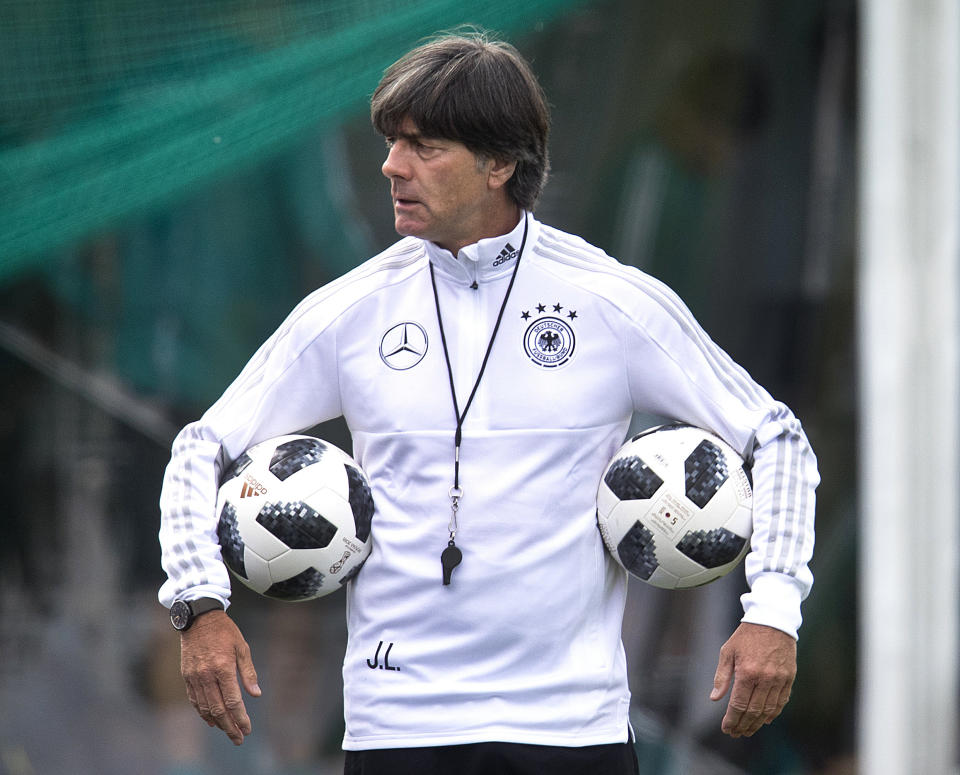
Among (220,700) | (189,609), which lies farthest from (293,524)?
(220,700)

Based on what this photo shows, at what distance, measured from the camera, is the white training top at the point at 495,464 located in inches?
110

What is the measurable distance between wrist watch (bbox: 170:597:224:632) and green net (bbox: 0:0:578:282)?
2400 millimetres

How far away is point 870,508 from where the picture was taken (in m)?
5.92

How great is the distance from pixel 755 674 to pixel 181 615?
110 centimetres

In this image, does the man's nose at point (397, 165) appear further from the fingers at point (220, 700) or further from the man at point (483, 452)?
the fingers at point (220, 700)

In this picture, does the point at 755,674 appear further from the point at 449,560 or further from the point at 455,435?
the point at 455,435

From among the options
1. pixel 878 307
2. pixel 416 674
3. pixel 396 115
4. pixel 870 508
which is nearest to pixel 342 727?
pixel 870 508

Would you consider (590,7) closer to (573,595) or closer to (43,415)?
(43,415)

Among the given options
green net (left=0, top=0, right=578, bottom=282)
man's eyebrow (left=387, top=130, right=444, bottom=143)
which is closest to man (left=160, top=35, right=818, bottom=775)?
man's eyebrow (left=387, top=130, right=444, bottom=143)

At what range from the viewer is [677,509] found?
289 cm

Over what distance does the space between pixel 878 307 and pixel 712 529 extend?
3.36m

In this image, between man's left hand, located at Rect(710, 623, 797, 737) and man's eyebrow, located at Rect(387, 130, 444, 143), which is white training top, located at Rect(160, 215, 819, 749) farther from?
man's eyebrow, located at Rect(387, 130, 444, 143)

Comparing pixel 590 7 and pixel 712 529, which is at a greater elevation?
pixel 590 7

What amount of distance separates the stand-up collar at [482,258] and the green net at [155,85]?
194 cm
